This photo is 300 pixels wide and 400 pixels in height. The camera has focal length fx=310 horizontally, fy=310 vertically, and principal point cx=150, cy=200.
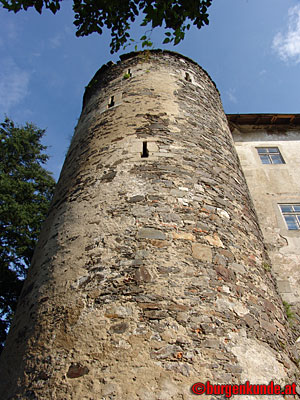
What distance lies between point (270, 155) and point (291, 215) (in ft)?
8.38

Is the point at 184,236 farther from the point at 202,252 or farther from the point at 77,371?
the point at 77,371

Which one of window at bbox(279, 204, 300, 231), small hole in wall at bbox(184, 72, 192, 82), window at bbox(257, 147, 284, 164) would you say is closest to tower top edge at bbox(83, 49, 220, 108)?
small hole in wall at bbox(184, 72, 192, 82)

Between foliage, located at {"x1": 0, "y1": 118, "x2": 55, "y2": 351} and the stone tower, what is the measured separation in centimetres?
521

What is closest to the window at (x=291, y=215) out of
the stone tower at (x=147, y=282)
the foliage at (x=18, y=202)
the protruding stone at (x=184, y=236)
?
the stone tower at (x=147, y=282)

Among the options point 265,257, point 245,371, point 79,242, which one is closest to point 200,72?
point 265,257

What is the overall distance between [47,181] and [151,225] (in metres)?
9.23

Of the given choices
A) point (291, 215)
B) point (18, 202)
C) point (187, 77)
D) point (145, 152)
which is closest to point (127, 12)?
point (145, 152)

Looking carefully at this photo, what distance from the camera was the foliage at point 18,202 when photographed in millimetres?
9156

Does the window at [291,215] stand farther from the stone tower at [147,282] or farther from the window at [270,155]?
the stone tower at [147,282]

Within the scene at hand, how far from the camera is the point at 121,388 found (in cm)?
224

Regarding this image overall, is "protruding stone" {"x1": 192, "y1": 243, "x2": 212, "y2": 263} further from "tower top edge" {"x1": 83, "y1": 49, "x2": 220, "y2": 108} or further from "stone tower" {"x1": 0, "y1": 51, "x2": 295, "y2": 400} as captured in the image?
"tower top edge" {"x1": 83, "y1": 49, "x2": 220, "y2": 108}

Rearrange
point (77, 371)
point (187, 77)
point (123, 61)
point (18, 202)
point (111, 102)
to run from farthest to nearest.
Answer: point (18, 202) → point (123, 61) → point (187, 77) → point (111, 102) → point (77, 371)

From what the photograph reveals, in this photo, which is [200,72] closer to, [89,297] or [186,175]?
[186,175]

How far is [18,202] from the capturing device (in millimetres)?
10430
